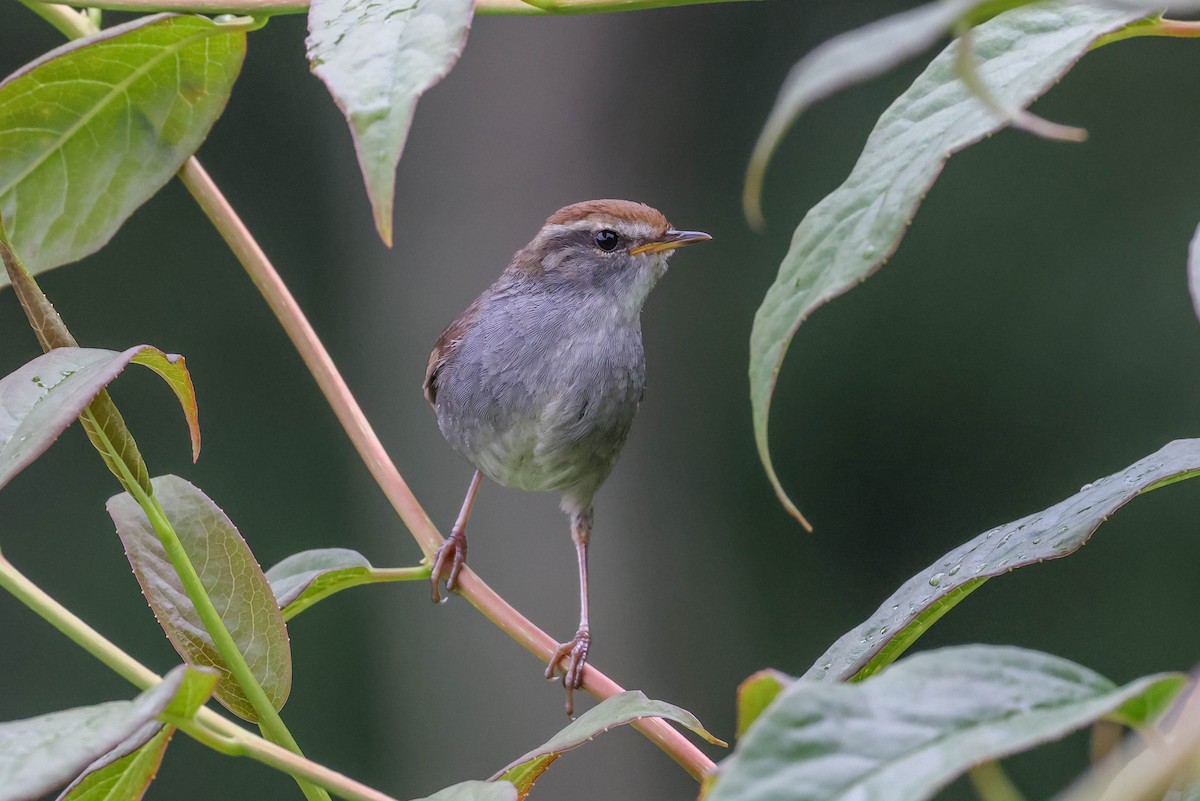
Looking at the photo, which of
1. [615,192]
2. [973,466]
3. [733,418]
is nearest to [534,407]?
→ [615,192]

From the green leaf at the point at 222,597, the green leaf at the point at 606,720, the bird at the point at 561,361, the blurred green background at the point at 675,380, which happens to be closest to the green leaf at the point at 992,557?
the green leaf at the point at 606,720

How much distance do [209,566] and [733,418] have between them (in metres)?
5.55

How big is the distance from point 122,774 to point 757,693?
402 mm

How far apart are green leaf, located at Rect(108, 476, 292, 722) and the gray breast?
1194mm

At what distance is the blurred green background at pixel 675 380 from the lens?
5.29 metres

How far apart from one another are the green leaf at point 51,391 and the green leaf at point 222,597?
0.42ft

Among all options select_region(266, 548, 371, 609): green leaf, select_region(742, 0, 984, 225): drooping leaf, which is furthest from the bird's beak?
select_region(742, 0, 984, 225): drooping leaf

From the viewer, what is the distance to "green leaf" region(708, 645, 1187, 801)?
0.42 meters

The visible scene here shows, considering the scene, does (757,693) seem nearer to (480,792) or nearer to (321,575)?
(480,792)

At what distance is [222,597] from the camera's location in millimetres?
807

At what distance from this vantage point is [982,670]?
18.9 inches

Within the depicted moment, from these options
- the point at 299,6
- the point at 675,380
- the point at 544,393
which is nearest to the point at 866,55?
the point at 299,6

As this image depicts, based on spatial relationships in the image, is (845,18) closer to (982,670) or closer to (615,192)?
(615,192)

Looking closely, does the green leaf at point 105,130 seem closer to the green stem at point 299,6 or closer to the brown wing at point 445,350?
the green stem at point 299,6
